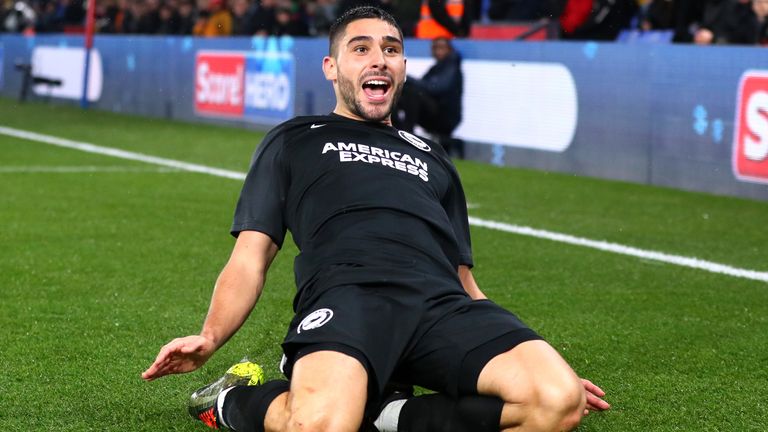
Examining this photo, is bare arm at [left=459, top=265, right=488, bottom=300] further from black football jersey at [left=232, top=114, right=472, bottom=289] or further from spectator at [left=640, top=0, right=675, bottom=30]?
spectator at [left=640, top=0, right=675, bottom=30]

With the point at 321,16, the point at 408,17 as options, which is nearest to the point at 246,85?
the point at 408,17

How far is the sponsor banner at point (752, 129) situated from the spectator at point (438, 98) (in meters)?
3.72

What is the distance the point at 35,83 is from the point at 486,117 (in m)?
11.5

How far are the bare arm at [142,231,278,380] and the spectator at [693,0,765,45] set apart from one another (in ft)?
27.3

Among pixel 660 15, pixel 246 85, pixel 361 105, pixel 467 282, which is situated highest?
pixel 361 105

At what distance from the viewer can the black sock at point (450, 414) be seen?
3727mm

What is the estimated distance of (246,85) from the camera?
17250mm

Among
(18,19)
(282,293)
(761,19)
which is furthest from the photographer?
(18,19)

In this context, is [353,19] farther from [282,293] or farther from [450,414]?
[282,293]

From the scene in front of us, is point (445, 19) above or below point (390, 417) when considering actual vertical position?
above

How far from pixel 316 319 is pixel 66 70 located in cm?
1891

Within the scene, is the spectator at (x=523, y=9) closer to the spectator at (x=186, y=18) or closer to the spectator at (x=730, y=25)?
the spectator at (x=730, y=25)

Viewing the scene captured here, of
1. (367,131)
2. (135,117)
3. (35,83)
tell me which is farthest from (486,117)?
(35,83)

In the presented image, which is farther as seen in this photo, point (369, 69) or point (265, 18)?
point (265, 18)
